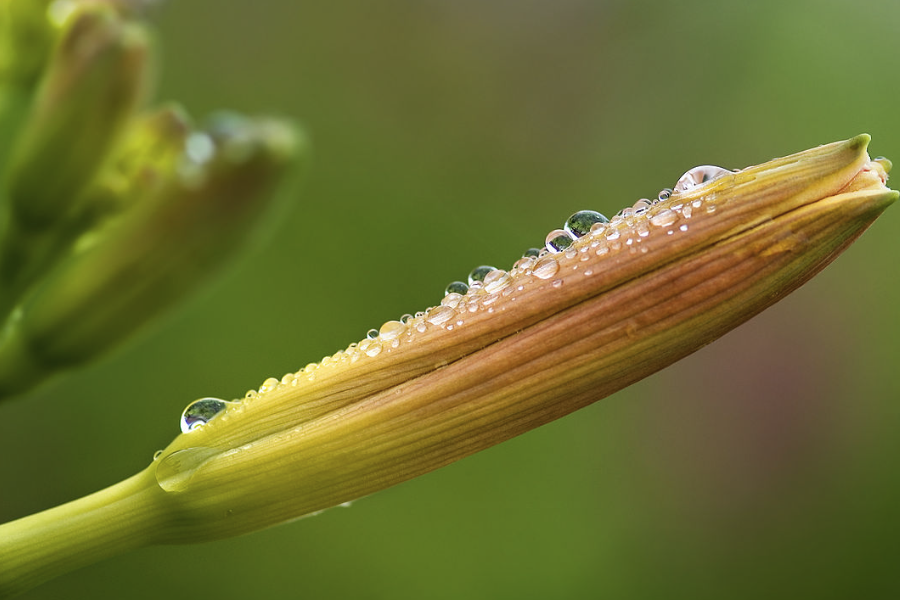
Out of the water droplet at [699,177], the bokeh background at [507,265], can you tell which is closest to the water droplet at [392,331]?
the water droplet at [699,177]

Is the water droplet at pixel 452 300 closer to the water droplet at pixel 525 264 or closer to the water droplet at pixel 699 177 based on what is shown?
the water droplet at pixel 525 264

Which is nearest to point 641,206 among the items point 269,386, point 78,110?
point 269,386

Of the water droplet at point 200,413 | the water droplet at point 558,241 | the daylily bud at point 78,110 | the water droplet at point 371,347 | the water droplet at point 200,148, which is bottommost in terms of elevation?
the water droplet at point 371,347

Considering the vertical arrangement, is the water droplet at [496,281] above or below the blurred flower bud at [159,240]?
below

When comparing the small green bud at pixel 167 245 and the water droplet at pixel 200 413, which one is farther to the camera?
the water droplet at pixel 200 413

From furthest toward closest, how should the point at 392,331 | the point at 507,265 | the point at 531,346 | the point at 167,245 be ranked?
the point at 507,265 → the point at 392,331 → the point at 531,346 → the point at 167,245

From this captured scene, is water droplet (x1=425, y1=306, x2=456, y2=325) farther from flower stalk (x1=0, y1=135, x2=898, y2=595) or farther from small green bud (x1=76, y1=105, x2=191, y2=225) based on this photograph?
small green bud (x1=76, y1=105, x2=191, y2=225)

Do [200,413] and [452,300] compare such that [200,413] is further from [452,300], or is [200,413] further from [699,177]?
[699,177]

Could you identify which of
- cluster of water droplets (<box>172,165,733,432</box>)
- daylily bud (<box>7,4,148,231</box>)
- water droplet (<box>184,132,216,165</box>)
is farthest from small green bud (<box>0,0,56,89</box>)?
cluster of water droplets (<box>172,165,733,432</box>)
